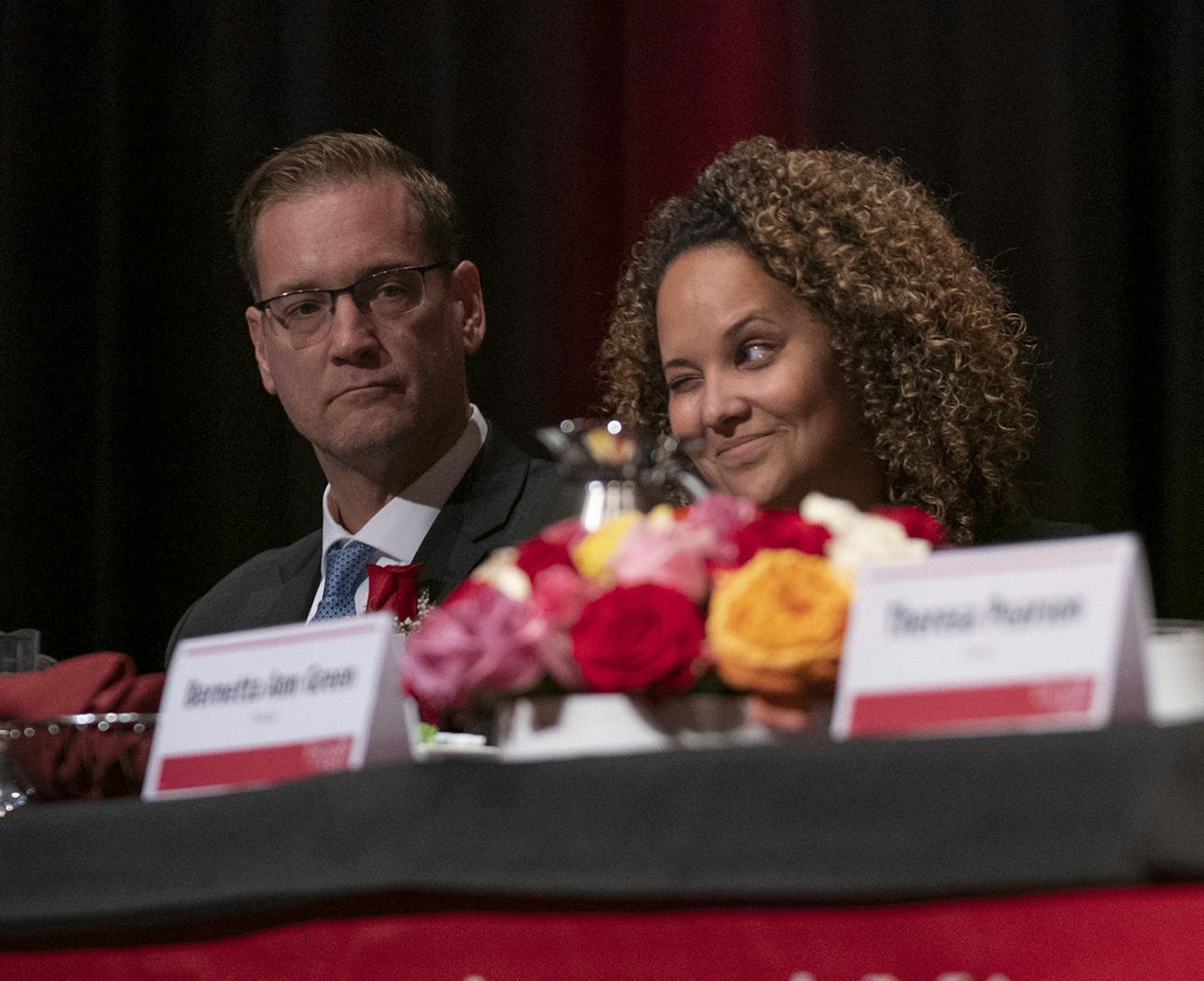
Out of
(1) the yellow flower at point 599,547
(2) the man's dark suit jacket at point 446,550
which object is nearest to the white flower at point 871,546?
(1) the yellow flower at point 599,547

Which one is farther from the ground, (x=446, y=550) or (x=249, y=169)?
(x=249, y=169)

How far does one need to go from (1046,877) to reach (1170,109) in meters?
1.52

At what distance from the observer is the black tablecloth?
671mm

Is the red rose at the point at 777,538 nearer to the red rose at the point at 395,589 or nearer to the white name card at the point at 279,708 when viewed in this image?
the white name card at the point at 279,708

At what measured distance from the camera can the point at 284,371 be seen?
2.25 metres

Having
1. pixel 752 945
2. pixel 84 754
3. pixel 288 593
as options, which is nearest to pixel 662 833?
pixel 752 945

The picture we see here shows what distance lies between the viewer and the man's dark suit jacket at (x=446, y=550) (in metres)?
2.09

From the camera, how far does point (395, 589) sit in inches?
66.9

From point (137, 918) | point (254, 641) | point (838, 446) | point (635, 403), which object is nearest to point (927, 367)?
point (838, 446)

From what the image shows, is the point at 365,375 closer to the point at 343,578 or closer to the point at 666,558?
the point at 343,578

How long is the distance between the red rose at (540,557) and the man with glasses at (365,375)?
1.18 metres

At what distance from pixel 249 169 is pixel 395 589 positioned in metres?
1.16

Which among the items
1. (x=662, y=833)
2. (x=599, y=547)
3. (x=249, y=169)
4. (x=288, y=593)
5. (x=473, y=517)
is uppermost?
(x=249, y=169)

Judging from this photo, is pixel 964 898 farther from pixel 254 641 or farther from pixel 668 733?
pixel 254 641
